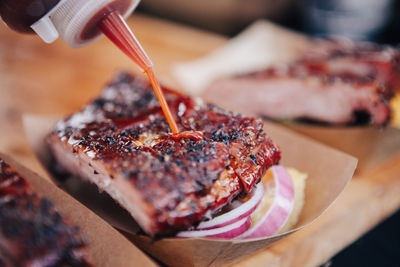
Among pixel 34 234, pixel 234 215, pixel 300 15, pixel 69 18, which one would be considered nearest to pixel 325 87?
pixel 234 215

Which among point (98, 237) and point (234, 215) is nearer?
point (98, 237)

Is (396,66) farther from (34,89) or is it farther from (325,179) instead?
(34,89)

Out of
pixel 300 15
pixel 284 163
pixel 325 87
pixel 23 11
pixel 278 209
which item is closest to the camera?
pixel 23 11

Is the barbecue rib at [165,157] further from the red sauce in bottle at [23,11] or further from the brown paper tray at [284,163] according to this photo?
the red sauce in bottle at [23,11]

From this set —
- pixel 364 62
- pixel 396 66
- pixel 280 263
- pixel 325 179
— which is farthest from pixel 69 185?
pixel 396 66

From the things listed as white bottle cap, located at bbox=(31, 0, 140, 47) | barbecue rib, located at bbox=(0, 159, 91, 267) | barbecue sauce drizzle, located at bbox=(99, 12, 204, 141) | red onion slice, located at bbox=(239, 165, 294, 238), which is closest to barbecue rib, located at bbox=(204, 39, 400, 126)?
red onion slice, located at bbox=(239, 165, 294, 238)

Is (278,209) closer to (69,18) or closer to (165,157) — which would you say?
→ (165,157)

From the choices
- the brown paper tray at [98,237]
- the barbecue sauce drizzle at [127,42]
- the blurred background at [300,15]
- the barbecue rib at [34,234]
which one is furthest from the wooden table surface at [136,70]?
the blurred background at [300,15]
